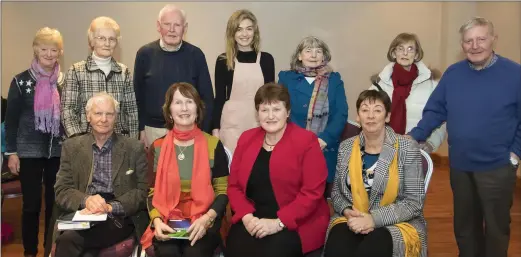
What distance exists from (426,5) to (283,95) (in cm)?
447

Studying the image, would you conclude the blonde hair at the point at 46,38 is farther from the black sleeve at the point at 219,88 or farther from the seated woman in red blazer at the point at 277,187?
the seated woman in red blazer at the point at 277,187

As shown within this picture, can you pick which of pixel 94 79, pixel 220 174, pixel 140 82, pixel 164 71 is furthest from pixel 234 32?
pixel 220 174

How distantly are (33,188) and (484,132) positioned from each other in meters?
2.76

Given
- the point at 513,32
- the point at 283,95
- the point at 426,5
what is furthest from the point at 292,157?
the point at 426,5

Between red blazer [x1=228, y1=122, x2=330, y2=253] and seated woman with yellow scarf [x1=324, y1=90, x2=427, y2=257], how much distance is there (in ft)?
0.31

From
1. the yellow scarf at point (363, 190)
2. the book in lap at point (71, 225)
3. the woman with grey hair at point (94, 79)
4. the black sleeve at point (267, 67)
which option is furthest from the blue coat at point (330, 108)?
the book in lap at point (71, 225)

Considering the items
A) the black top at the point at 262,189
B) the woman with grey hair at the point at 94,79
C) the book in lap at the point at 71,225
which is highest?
the woman with grey hair at the point at 94,79

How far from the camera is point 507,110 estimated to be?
9.88 feet

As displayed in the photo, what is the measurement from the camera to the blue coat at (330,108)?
330 centimetres

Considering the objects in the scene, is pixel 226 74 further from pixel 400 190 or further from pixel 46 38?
pixel 400 190

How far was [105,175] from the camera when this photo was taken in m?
2.90

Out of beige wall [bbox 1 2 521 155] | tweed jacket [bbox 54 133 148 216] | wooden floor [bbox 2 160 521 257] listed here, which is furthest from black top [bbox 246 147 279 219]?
beige wall [bbox 1 2 521 155]

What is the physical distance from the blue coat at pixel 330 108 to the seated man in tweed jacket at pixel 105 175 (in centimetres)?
99

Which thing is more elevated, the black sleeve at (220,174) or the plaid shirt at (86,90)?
the plaid shirt at (86,90)
